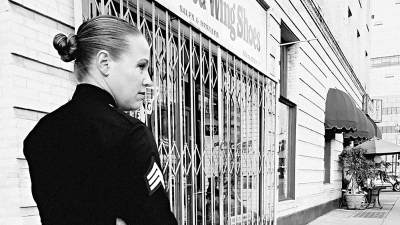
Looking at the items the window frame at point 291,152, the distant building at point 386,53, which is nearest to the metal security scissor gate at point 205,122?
the window frame at point 291,152

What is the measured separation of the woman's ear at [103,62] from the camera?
124cm

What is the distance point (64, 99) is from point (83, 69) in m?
1.78

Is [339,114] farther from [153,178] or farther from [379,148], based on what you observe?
[153,178]

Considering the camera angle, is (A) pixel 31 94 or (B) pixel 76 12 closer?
(A) pixel 31 94

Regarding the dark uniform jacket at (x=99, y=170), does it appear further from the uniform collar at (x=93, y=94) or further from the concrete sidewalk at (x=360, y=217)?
the concrete sidewalk at (x=360, y=217)

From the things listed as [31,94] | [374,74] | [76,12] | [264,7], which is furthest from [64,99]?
[374,74]

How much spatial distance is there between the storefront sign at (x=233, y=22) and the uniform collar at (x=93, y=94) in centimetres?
269

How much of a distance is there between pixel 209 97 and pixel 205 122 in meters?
0.33

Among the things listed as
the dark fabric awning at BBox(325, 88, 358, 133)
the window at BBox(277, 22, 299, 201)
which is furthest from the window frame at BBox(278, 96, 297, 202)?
the dark fabric awning at BBox(325, 88, 358, 133)

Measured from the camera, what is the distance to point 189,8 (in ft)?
14.0

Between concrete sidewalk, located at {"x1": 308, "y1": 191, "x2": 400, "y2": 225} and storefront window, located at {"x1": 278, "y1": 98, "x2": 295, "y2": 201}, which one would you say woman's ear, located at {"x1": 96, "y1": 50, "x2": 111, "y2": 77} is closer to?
storefront window, located at {"x1": 278, "y1": 98, "x2": 295, "y2": 201}

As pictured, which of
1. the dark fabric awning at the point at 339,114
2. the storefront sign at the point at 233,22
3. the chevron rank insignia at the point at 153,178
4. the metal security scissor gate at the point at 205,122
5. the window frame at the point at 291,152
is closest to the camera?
the chevron rank insignia at the point at 153,178

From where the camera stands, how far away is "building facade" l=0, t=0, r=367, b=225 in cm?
260

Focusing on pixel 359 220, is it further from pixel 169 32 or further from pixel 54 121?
pixel 54 121
